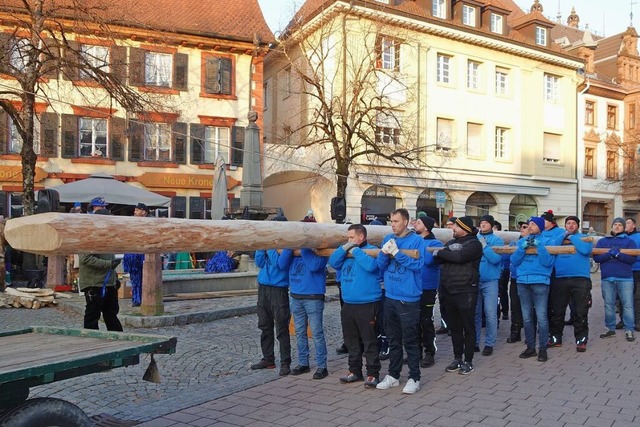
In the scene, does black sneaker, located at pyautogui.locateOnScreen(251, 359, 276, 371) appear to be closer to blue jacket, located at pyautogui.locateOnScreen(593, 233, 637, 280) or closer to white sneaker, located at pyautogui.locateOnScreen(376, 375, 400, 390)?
white sneaker, located at pyautogui.locateOnScreen(376, 375, 400, 390)

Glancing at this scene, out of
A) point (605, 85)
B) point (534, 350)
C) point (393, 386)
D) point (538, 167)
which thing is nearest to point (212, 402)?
point (393, 386)

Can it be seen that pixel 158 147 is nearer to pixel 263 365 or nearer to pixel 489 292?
pixel 263 365

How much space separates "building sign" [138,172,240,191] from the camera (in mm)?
23922

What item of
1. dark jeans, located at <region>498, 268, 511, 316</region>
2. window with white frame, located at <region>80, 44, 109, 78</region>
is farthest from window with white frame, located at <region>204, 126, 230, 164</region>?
dark jeans, located at <region>498, 268, 511, 316</region>

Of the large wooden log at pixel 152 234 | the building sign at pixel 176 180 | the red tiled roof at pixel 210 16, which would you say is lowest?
the large wooden log at pixel 152 234

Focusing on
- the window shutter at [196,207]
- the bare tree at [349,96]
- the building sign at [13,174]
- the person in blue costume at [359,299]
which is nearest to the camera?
the person in blue costume at [359,299]

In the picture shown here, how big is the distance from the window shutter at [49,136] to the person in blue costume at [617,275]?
64.5 ft

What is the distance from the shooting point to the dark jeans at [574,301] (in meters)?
8.30

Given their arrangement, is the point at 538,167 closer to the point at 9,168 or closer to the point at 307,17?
the point at 307,17

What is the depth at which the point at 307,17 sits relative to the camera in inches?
933

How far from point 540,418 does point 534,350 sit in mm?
2786

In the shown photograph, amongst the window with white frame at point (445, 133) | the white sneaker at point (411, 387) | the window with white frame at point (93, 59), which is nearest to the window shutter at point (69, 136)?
the window with white frame at point (93, 59)

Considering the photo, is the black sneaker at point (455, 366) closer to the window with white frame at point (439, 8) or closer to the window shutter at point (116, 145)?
the window shutter at point (116, 145)

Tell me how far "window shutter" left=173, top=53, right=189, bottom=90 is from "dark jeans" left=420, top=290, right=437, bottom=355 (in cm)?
1911
